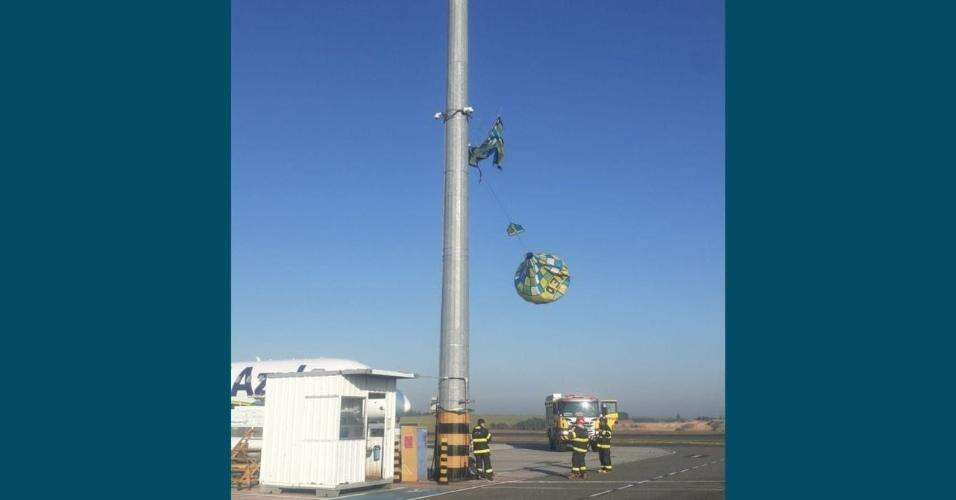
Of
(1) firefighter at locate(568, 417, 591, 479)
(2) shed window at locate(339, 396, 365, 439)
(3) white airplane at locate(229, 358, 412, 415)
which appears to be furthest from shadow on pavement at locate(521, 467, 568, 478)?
(3) white airplane at locate(229, 358, 412, 415)

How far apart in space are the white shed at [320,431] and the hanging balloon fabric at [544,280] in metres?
5.18

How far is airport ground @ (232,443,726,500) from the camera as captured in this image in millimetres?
23453

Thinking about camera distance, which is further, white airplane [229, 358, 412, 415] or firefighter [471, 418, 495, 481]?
white airplane [229, 358, 412, 415]

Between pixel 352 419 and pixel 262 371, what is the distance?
2886 centimetres

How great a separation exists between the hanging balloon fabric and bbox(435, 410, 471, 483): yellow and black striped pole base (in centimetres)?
554

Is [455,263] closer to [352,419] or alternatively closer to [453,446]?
[453,446]

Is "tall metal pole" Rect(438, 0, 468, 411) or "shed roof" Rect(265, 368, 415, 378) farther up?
"tall metal pole" Rect(438, 0, 468, 411)

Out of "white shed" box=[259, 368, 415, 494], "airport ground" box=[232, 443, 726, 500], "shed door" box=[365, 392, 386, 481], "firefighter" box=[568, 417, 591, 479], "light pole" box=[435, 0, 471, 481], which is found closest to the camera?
"airport ground" box=[232, 443, 726, 500]

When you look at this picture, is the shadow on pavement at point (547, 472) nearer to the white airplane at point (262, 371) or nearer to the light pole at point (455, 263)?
the light pole at point (455, 263)

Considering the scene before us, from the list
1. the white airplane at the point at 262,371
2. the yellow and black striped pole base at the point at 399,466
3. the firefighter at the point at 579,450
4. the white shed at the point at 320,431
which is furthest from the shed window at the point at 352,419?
the white airplane at the point at 262,371

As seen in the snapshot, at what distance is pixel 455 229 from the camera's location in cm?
2928

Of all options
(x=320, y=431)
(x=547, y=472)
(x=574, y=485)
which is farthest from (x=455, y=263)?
(x=547, y=472)

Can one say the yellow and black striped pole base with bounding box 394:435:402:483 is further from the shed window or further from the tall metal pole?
the shed window

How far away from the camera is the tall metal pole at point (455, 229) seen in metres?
28.3
